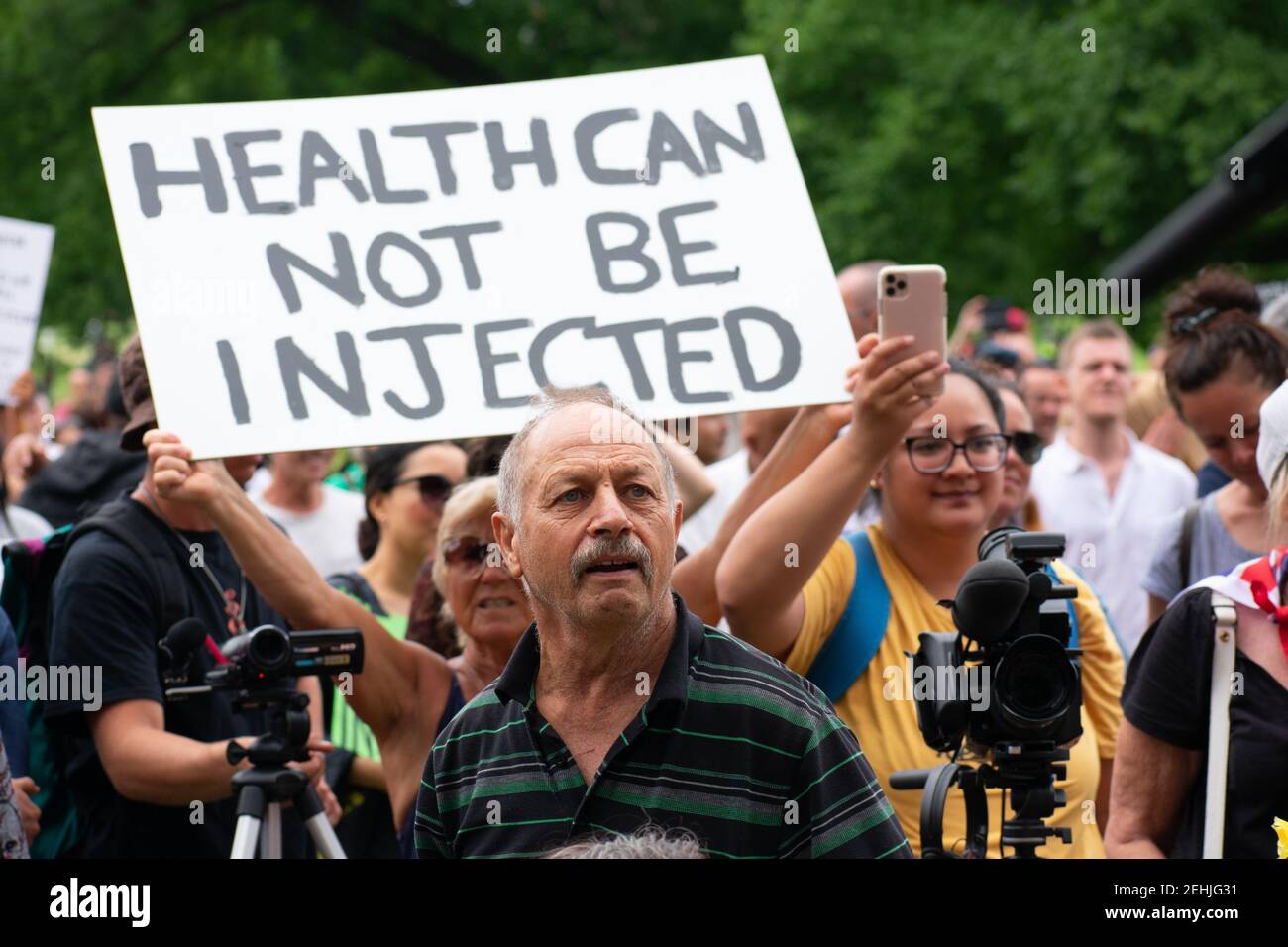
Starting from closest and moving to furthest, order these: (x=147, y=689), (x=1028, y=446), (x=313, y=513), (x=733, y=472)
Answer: (x=147, y=689) → (x=1028, y=446) → (x=733, y=472) → (x=313, y=513)

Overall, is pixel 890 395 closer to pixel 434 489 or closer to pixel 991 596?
pixel 991 596

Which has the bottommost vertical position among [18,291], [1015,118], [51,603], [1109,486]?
[51,603]

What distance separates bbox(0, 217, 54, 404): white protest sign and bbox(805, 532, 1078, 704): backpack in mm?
4303

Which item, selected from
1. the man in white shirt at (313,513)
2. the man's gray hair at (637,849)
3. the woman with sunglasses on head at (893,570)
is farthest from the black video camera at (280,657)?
the man in white shirt at (313,513)

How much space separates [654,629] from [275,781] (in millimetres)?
1265

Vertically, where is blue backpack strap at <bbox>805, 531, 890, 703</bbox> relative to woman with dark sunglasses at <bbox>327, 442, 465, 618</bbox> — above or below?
below

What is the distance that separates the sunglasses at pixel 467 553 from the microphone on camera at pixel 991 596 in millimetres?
1469

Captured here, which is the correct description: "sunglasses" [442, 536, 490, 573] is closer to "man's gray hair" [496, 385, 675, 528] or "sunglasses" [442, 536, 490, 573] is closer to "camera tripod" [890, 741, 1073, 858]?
"man's gray hair" [496, 385, 675, 528]

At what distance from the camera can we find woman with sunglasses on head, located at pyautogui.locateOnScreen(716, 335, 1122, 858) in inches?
136

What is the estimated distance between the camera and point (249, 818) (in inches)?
Answer: 143

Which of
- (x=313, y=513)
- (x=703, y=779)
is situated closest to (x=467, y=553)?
(x=703, y=779)

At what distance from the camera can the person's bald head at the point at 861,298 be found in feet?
17.7

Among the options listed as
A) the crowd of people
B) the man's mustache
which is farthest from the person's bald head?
the man's mustache

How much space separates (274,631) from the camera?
12.0 ft
